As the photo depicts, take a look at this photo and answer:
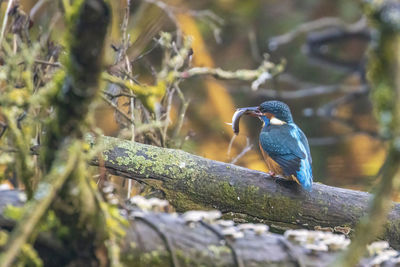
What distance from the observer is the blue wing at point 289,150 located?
237cm

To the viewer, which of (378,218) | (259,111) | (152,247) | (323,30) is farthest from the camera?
(323,30)

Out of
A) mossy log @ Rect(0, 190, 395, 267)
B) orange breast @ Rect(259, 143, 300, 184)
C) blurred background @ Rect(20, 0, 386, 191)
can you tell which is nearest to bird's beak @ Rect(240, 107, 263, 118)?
orange breast @ Rect(259, 143, 300, 184)

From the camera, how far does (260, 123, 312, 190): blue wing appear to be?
2.37 m

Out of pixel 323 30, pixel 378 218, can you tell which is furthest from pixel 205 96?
pixel 378 218

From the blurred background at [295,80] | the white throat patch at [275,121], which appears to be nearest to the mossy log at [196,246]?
the white throat patch at [275,121]

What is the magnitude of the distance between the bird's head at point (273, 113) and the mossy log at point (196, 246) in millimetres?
1490

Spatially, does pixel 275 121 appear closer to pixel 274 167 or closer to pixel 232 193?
pixel 274 167

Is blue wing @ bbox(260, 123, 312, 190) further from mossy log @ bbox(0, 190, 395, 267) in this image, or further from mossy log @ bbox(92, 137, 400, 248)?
mossy log @ bbox(0, 190, 395, 267)

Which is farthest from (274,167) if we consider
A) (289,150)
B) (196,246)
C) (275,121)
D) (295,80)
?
(295,80)

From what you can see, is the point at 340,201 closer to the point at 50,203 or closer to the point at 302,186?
the point at 302,186

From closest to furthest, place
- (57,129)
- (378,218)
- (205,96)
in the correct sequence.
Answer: (378,218) → (57,129) → (205,96)

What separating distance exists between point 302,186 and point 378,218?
1348 mm

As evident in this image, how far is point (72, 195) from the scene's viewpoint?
1122mm

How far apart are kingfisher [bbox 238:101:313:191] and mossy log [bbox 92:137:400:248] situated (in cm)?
A: 10
